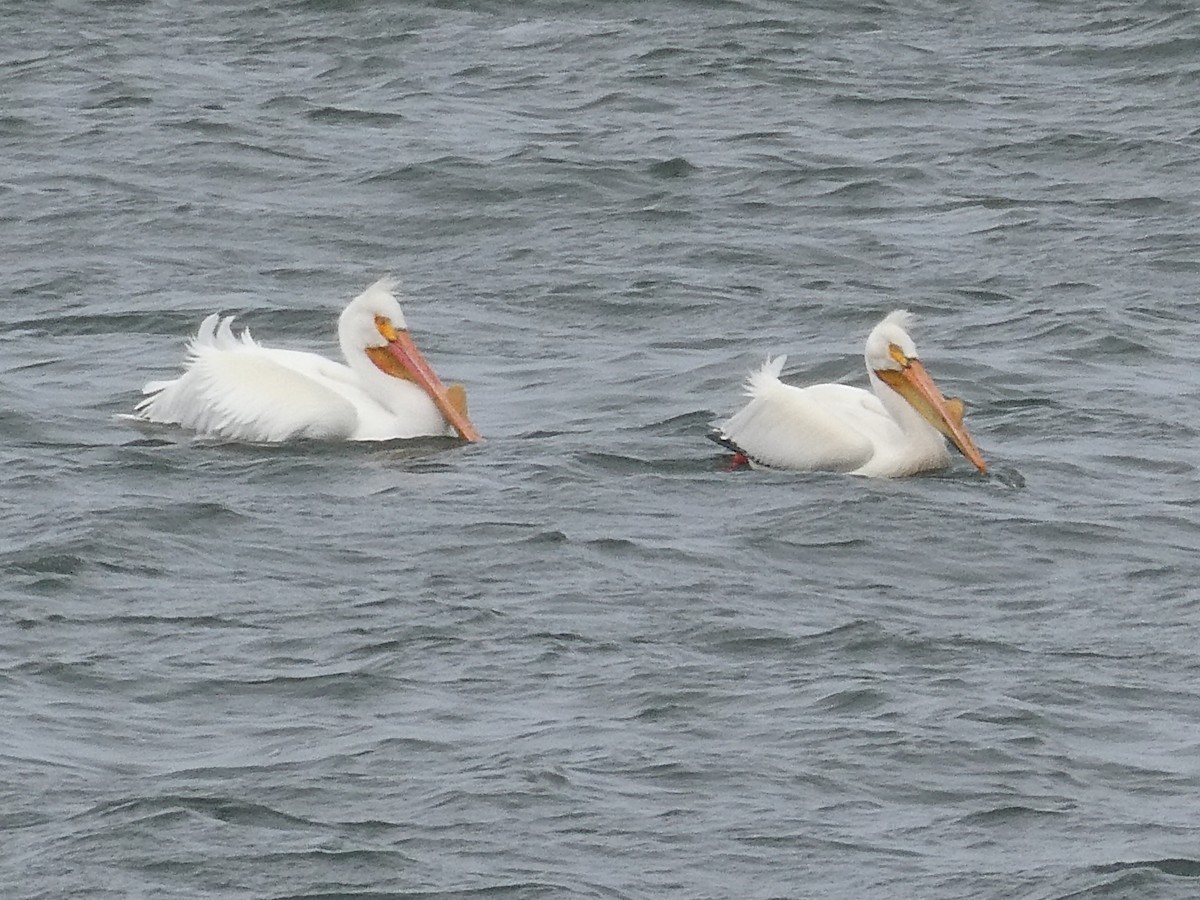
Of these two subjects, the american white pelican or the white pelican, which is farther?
the white pelican

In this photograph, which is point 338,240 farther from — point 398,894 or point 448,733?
point 398,894

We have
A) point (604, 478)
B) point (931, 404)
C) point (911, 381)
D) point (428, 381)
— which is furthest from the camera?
point (428, 381)

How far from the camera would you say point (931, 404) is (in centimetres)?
1059

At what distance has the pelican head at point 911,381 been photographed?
10.5 m

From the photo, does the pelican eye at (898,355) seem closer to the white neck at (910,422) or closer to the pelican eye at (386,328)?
the white neck at (910,422)

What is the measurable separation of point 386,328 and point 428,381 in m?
0.36


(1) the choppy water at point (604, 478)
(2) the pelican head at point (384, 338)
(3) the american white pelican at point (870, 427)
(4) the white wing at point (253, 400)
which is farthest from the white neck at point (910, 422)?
(4) the white wing at point (253, 400)

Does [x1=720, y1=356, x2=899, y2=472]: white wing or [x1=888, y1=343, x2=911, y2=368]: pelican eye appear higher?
[x1=888, y1=343, x2=911, y2=368]: pelican eye

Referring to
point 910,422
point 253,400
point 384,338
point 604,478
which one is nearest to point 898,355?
point 910,422

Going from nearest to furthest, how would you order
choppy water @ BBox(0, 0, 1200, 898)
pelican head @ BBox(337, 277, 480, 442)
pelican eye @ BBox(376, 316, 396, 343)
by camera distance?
choppy water @ BBox(0, 0, 1200, 898)
pelican head @ BBox(337, 277, 480, 442)
pelican eye @ BBox(376, 316, 396, 343)

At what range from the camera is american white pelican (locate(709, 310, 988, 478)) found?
417 inches

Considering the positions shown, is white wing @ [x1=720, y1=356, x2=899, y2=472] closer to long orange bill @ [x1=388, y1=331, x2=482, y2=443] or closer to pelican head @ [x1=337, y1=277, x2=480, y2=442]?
long orange bill @ [x1=388, y1=331, x2=482, y2=443]

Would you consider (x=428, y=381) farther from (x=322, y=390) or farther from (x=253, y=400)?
(x=253, y=400)

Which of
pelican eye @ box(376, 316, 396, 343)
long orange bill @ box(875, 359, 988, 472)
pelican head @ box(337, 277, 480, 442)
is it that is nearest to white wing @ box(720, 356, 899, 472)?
long orange bill @ box(875, 359, 988, 472)
